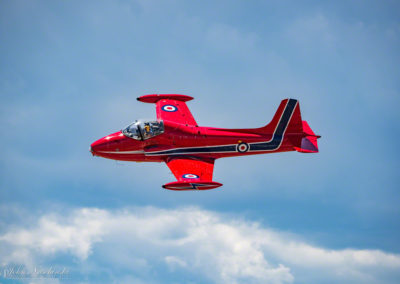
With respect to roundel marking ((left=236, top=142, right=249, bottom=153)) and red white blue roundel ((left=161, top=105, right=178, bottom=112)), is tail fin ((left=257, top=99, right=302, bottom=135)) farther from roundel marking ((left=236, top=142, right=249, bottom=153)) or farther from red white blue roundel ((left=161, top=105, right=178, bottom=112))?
red white blue roundel ((left=161, top=105, right=178, bottom=112))

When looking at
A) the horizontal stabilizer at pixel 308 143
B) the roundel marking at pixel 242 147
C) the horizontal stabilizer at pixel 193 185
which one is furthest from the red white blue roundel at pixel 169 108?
the horizontal stabilizer at pixel 308 143

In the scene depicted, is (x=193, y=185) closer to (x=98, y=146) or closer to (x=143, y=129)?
(x=143, y=129)

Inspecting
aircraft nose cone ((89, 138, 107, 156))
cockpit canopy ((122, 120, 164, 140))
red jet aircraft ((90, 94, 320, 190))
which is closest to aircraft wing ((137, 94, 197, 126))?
red jet aircraft ((90, 94, 320, 190))

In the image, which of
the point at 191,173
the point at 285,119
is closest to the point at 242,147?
the point at 285,119

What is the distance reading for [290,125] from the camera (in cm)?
4803

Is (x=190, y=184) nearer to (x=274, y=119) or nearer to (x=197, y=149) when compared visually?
(x=197, y=149)

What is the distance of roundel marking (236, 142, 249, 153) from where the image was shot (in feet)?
156

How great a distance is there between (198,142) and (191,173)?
310 centimetres

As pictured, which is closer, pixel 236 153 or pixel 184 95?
pixel 236 153

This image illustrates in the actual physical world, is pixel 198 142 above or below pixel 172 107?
below

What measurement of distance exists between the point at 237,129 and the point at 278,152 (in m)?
3.94

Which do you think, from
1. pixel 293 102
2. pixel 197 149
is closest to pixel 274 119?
pixel 293 102

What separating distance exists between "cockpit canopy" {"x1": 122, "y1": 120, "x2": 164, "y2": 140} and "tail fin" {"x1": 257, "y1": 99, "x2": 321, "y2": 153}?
8.11 meters

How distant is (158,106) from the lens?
5134 cm
